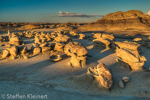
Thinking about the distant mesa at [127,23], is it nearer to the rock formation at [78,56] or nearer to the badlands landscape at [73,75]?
the badlands landscape at [73,75]

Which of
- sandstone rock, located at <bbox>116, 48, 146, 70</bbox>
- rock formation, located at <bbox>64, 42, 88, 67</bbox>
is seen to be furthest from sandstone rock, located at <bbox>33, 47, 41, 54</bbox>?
sandstone rock, located at <bbox>116, 48, 146, 70</bbox>

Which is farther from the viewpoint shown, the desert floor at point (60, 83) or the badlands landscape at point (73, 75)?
the badlands landscape at point (73, 75)

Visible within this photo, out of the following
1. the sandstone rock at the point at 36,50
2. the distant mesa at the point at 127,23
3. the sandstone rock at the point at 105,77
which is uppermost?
the distant mesa at the point at 127,23

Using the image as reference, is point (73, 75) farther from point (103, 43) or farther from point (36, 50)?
point (103, 43)

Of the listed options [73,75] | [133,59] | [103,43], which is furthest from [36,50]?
[133,59]

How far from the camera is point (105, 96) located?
15.3ft

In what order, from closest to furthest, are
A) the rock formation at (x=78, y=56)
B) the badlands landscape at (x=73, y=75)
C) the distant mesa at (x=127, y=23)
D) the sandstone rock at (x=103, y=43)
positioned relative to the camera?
the badlands landscape at (x=73, y=75) < the rock formation at (x=78, y=56) < the sandstone rock at (x=103, y=43) < the distant mesa at (x=127, y=23)

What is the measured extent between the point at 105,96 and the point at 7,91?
4626 millimetres

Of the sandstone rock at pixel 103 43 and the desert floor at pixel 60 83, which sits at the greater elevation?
the sandstone rock at pixel 103 43

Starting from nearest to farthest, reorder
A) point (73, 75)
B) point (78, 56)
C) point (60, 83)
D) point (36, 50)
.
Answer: point (60, 83)
point (73, 75)
point (78, 56)
point (36, 50)

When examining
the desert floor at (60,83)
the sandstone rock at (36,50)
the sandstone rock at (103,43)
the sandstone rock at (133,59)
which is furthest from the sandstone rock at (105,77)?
the sandstone rock at (103,43)

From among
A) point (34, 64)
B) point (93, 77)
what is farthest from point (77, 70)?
point (34, 64)

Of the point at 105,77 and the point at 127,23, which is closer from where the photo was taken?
the point at 105,77

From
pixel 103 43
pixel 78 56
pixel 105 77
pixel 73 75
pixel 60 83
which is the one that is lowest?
pixel 60 83
